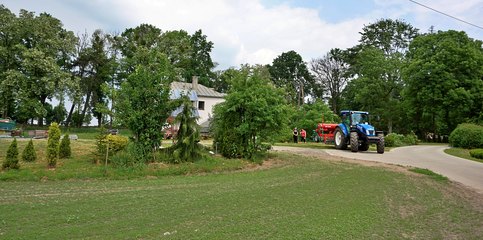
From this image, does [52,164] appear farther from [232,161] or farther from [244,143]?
[244,143]

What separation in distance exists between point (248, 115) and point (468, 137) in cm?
2172

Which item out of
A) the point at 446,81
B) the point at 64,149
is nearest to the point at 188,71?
the point at 446,81

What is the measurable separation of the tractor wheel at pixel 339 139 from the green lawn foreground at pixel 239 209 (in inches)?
486

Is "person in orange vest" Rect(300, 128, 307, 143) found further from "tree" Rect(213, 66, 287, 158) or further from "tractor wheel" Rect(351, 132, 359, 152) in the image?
"tree" Rect(213, 66, 287, 158)

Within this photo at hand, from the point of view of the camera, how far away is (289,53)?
7238 cm

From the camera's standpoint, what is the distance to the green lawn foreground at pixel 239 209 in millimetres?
5465

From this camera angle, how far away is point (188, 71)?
5362 centimetres

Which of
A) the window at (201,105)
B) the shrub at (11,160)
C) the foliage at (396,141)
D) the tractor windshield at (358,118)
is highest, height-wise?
the window at (201,105)

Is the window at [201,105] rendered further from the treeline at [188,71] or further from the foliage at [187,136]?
the foliage at [187,136]

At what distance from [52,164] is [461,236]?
39.1 feet

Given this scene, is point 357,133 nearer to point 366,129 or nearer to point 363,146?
point 366,129

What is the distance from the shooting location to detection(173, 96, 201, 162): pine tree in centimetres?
1389

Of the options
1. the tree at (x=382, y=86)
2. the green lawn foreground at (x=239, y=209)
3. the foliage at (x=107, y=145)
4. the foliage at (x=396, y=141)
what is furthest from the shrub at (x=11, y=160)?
the tree at (x=382, y=86)

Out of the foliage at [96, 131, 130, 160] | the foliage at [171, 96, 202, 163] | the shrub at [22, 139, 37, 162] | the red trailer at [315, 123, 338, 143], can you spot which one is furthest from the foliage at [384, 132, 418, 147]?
the shrub at [22, 139, 37, 162]
